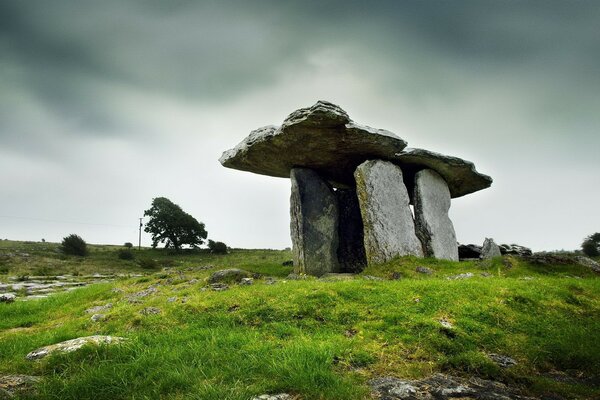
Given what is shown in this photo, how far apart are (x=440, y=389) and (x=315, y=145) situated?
36.4 ft

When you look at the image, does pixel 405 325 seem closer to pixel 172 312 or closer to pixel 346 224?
pixel 172 312

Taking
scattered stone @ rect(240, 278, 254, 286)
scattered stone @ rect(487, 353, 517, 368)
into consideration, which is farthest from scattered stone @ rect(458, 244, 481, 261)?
scattered stone @ rect(487, 353, 517, 368)

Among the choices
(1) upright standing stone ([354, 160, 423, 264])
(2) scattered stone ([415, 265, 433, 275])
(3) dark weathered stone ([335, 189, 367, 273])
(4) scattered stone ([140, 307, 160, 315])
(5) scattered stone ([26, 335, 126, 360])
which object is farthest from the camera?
(3) dark weathered stone ([335, 189, 367, 273])

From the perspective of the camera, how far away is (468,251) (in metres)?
19.3

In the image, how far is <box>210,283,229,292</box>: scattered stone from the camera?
9552mm

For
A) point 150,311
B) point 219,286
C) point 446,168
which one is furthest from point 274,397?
point 446,168

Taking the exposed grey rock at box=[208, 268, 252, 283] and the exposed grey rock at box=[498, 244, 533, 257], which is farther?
the exposed grey rock at box=[498, 244, 533, 257]

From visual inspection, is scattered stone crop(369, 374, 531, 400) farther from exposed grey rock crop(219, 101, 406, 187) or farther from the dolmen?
exposed grey rock crop(219, 101, 406, 187)

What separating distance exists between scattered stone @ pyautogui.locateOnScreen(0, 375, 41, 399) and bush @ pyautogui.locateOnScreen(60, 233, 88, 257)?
36.4 m

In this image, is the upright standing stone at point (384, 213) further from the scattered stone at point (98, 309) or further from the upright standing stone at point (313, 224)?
the scattered stone at point (98, 309)

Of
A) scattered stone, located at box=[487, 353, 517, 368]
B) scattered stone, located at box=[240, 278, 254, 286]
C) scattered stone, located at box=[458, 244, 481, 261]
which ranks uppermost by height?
scattered stone, located at box=[458, 244, 481, 261]

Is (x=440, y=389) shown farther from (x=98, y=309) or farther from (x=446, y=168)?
(x=446, y=168)

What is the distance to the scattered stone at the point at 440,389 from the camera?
3893mm

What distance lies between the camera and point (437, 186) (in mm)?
16250
